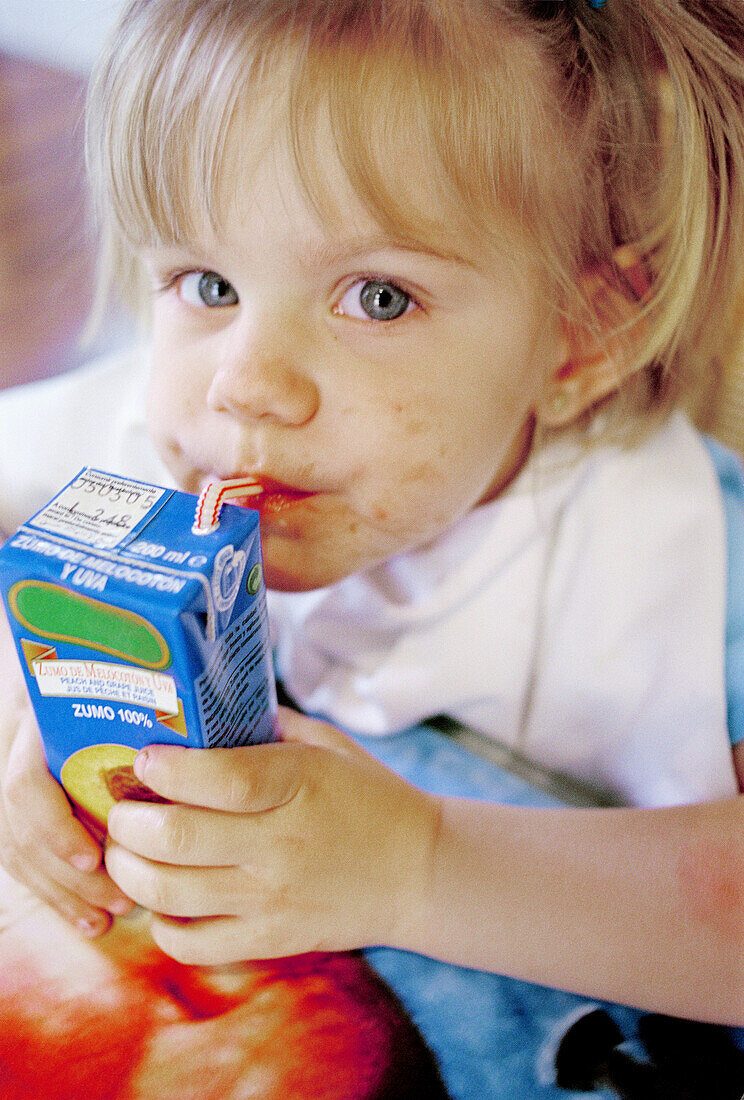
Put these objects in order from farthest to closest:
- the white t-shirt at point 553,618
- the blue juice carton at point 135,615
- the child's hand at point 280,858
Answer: the white t-shirt at point 553,618, the child's hand at point 280,858, the blue juice carton at point 135,615

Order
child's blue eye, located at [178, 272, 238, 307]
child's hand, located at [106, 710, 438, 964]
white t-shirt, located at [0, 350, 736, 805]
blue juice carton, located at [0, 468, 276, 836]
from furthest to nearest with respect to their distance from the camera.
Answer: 1. white t-shirt, located at [0, 350, 736, 805]
2. child's blue eye, located at [178, 272, 238, 307]
3. child's hand, located at [106, 710, 438, 964]
4. blue juice carton, located at [0, 468, 276, 836]

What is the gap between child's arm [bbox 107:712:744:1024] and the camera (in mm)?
466

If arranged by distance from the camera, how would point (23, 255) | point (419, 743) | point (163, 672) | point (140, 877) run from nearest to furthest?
1. point (163, 672)
2. point (140, 877)
3. point (419, 743)
4. point (23, 255)

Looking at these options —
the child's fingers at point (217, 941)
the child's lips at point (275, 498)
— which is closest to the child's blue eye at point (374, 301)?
the child's lips at point (275, 498)

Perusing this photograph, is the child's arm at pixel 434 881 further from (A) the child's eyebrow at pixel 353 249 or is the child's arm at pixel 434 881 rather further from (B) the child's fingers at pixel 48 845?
(A) the child's eyebrow at pixel 353 249

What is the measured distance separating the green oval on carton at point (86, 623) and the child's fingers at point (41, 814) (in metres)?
0.14

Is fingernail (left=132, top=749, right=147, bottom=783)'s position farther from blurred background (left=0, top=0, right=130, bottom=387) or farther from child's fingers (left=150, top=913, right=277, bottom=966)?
blurred background (left=0, top=0, right=130, bottom=387)

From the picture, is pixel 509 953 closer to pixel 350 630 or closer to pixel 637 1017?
pixel 637 1017

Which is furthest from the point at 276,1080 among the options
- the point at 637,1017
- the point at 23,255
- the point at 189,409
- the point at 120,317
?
the point at 23,255

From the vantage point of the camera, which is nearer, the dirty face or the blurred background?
the dirty face

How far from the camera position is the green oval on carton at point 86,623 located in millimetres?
345

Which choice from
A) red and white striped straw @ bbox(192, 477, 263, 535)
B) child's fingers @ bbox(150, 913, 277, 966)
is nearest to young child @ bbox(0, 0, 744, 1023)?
child's fingers @ bbox(150, 913, 277, 966)

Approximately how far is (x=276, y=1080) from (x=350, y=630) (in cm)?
41

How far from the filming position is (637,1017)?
1.61 feet
